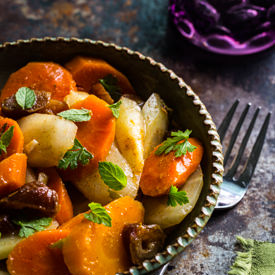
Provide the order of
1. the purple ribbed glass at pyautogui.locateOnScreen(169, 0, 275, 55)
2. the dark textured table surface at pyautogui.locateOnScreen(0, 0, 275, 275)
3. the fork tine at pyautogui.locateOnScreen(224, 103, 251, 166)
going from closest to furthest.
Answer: the dark textured table surface at pyautogui.locateOnScreen(0, 0, 275, 275) < the fork tine at pyautogui.locateOnScreen(224, 103, 251, 166) < the purple ribbed glass at pyautogui.locateOnScreen(169, 0, 275, 55)

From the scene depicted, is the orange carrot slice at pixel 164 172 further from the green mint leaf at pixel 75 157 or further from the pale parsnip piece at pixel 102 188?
the green mint leaf at pixel 75 157

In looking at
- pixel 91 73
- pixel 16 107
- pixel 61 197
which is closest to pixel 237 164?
pixel 91 73

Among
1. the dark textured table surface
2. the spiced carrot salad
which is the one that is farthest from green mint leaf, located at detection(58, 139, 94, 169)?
the dark textured table surface

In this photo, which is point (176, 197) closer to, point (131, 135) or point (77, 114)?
point (131, 135)

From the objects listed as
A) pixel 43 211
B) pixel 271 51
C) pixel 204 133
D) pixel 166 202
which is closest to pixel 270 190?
pixel 204 133

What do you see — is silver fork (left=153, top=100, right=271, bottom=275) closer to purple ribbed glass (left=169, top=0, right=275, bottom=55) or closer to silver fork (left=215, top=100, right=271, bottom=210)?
silver fork (left=215, top=100, right=271, bottom=210)
